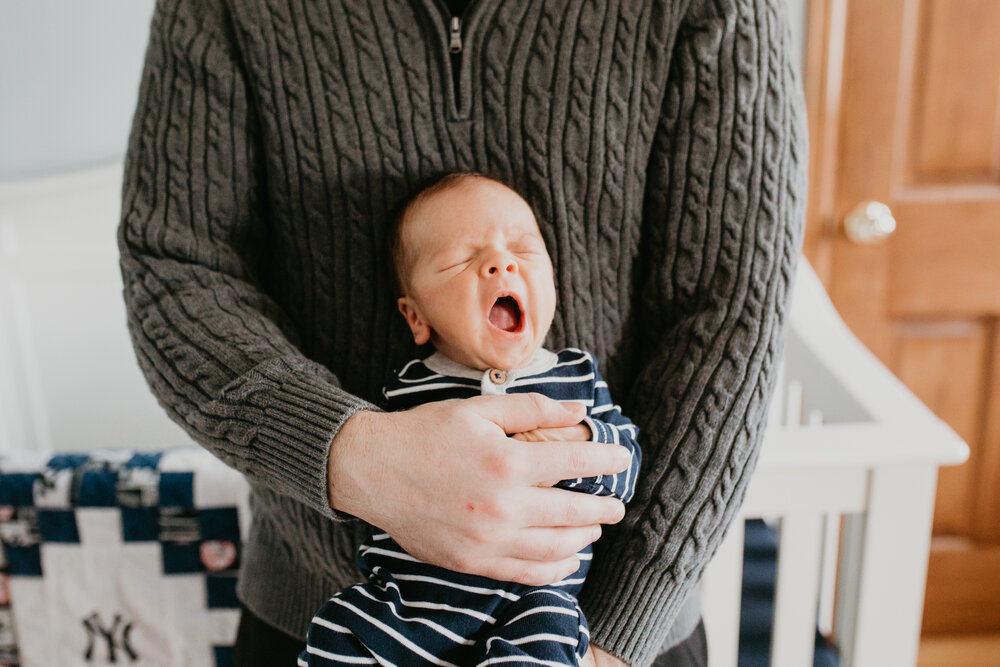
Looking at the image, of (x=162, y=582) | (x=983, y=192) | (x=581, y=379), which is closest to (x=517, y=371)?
(x=581, y=379)

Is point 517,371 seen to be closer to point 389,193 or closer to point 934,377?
point 389,193

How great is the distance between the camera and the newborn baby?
0.61 metres

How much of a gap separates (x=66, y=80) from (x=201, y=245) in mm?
1512

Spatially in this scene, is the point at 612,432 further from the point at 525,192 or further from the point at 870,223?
the point at 870,223

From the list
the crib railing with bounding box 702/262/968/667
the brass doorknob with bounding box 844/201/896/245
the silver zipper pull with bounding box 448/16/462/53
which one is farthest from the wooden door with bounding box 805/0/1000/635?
the silver zipper pull with bounding box 448/16/462/53

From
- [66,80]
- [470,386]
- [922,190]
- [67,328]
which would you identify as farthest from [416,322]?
[67,328]

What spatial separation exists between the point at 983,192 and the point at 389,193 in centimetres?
160

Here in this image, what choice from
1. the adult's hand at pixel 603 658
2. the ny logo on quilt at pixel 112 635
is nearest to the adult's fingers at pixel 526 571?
the adult's hand at pixel 603 658

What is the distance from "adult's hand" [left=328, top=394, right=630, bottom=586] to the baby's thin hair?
0.58 feet

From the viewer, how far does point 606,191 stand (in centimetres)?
75

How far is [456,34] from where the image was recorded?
0.74 meters

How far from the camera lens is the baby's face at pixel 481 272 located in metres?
0.68

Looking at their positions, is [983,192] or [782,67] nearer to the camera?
[782,67]

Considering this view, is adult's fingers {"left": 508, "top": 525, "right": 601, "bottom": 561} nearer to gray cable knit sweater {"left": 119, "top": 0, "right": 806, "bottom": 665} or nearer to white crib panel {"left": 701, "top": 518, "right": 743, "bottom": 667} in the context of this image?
gray cable knit sweater {"left": 119, "top": 0, "right": 806, "bottom": 665}
